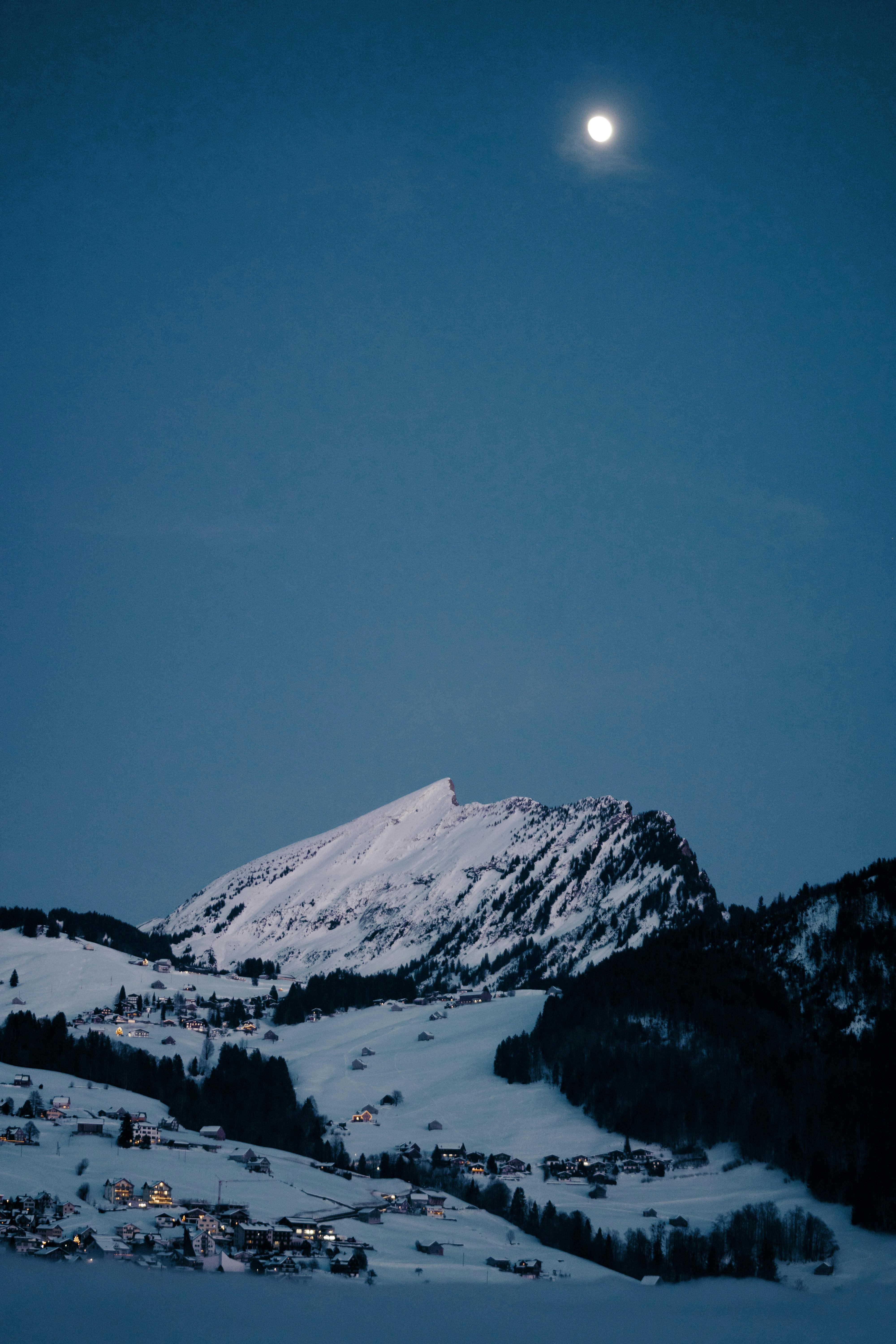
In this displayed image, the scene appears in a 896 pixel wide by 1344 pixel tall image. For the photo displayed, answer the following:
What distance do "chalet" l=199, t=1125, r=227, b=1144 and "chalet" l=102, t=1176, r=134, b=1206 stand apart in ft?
110

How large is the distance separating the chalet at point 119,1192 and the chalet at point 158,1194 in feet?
3.14

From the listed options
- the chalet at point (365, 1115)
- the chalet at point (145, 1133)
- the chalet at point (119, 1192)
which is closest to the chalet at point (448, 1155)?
the chalet at point (365, 1115)

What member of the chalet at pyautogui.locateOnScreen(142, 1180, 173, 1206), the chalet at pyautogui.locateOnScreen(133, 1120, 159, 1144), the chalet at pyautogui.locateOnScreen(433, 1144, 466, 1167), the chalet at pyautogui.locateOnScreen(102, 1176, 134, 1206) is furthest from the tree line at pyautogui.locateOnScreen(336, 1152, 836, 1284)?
the chalet at pyautogui.locateOnScreen(102, 1176, 134, 1206)

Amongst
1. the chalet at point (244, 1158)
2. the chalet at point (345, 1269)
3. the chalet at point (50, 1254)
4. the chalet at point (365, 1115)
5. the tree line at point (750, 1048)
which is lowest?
the chalet at point (345, 1269)

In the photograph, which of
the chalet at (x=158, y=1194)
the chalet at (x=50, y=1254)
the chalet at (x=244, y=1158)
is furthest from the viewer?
the chalet at (x=244, y=1158)

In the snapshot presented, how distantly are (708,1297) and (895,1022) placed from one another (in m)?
75.6

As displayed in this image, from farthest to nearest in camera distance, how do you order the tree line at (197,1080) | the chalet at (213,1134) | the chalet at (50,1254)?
the tree line at (197,1080) → the chalet at (213,1134) → the chalet at (50,1254)

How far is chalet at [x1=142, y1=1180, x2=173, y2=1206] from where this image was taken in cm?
9119

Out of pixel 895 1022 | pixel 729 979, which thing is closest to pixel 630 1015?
pixel 729 979

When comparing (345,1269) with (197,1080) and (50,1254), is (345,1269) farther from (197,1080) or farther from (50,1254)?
(197,1080)

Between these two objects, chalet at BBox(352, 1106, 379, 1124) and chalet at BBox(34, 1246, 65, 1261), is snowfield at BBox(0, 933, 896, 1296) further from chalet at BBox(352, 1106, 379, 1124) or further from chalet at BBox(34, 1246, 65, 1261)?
chalet at BBox(34, 1246, 65, 1261)

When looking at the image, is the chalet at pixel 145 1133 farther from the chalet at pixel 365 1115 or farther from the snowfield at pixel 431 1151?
the chalet at pixel 365 1115

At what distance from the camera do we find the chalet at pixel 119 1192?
90625 millimetres

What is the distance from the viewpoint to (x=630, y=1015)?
165 meters
